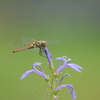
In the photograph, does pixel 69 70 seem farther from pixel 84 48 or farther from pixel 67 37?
pixel 67 37

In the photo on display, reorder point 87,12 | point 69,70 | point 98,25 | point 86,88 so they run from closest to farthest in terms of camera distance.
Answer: point 86,88, point 69,70, point 98,25, point 87,12

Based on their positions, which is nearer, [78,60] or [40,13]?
[78,60]

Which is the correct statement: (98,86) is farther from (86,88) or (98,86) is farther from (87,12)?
(87,12)

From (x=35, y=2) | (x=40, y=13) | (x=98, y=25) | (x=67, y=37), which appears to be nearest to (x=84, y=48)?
(x=67, y=37)

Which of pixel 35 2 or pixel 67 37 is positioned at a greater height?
pixel 35 2

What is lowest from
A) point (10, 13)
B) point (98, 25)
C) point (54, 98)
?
point (54, 98)

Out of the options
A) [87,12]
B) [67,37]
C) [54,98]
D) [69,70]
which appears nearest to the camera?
[54,98]
